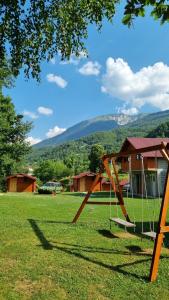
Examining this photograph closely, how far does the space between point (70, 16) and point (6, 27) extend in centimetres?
190

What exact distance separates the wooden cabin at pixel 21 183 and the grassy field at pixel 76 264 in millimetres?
41971

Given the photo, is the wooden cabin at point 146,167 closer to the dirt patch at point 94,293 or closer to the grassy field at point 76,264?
the grassy field at point 76,264

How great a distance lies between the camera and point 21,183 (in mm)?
53906

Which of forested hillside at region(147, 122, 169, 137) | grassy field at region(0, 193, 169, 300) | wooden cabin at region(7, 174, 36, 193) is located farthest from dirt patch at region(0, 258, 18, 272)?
forested hillside at region(147, 122, 169, 137)

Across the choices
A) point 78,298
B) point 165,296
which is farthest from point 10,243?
point 165,296

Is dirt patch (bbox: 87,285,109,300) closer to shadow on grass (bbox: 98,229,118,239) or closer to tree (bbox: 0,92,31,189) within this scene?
shadow on grass (bbox: 98,229,118,239)

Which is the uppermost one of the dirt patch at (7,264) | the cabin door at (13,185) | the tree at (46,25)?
the tree at (46,25)

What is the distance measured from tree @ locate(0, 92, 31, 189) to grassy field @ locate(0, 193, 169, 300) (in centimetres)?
3442

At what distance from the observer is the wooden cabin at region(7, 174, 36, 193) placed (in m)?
53.4

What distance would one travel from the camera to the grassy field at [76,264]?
6.21 m

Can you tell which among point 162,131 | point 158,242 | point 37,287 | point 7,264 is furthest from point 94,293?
point 162,131

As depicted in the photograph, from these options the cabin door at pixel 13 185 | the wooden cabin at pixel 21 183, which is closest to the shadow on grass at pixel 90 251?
the wooden cabin at pixel 21 183

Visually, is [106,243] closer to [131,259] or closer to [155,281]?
[131,259]

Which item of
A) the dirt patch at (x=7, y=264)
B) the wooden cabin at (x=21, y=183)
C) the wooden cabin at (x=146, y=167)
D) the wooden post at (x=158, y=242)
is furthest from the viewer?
the wooden cabin at (x=21, y=183)
